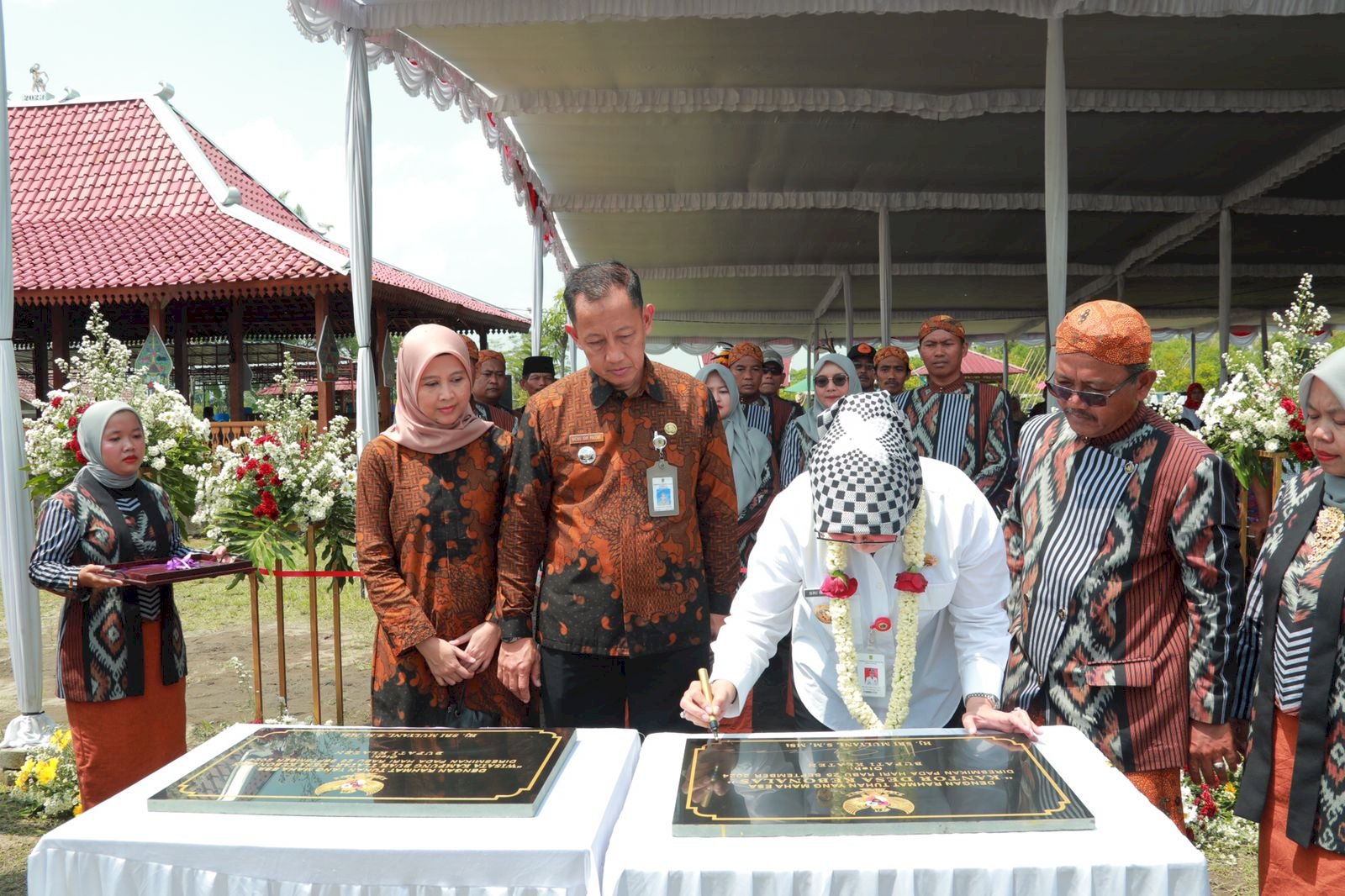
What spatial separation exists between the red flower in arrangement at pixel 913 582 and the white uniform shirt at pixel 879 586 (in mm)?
33

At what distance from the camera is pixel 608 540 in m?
2.71

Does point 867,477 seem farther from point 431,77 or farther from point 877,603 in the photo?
point 431,77

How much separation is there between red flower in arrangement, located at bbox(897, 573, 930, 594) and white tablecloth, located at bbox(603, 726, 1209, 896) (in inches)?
28.9

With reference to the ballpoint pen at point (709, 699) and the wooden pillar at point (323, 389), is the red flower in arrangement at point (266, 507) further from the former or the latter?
the wooden pillar at point (323, 389)

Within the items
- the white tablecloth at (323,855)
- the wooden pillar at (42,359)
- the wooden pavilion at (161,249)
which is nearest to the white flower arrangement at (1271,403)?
the white tablecloth at (323,855)

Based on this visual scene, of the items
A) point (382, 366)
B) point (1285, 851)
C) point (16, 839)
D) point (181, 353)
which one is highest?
point (181, 353)

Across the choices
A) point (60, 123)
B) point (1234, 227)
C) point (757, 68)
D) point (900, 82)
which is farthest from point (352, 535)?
point (60, 123)

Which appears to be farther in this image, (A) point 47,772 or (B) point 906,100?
(B) point 906,100

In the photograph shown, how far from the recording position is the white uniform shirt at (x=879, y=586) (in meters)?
2.23

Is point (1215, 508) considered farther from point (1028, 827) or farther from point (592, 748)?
point (592, 748)

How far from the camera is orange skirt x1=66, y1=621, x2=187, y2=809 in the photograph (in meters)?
3.81

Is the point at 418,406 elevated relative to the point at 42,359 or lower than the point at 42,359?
lower

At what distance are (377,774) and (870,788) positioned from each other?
2.65 feet

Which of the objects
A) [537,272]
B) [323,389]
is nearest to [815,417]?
[537,272]
